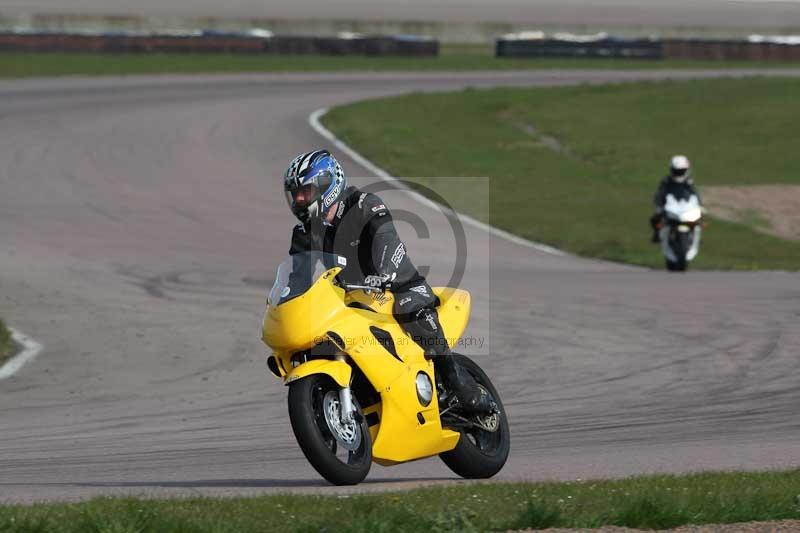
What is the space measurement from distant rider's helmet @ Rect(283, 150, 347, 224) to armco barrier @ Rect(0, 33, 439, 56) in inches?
1755

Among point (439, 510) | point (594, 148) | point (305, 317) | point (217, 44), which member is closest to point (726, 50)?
point (217, 44)

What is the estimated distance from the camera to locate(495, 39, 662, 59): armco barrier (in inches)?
2282

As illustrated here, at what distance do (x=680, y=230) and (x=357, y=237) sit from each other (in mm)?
13075

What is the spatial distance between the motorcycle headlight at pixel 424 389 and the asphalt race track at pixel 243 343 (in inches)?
21.0

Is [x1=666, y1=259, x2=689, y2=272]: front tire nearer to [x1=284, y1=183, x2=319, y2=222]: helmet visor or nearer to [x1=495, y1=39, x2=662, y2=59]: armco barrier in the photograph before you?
[x1=284, y1=183, x2=319, y2=222]: helmet visor

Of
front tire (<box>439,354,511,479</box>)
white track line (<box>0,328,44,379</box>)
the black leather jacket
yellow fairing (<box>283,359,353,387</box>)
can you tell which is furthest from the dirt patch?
yellow fairing (<box>283,359,353,387</box>)

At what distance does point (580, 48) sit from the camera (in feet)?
191

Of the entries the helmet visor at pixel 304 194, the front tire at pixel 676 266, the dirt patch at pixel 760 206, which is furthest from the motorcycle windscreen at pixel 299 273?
the dirt patch at pixel 760 206

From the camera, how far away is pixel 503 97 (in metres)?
42.5

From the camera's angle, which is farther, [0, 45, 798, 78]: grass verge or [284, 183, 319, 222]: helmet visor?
[0, 45, 798, 78]: grass verge

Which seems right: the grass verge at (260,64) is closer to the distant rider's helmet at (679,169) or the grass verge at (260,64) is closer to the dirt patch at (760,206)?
the dirt patch at (760,206)

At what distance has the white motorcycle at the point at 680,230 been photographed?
66.5 ft

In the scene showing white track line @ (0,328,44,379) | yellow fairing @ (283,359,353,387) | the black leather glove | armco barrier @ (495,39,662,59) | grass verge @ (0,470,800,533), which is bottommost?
white track line @ (0,328,44,379)

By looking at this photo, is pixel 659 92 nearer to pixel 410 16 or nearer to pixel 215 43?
→ pixel 215 43
